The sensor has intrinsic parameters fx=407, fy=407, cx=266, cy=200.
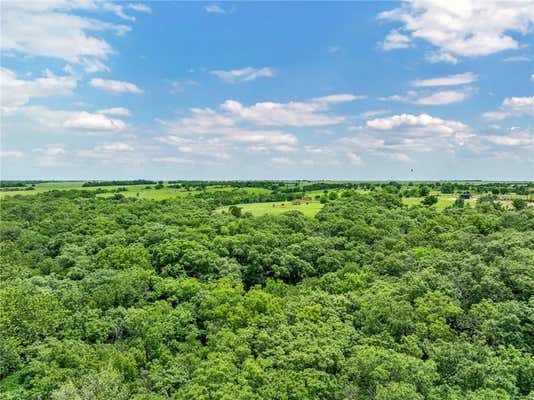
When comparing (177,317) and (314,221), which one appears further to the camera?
(314,221)

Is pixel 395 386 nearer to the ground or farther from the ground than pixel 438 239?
nearer to the ground

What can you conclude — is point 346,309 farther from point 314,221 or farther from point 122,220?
point 122,220

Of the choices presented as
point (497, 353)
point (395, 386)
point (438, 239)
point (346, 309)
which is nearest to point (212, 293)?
point (346, 309)

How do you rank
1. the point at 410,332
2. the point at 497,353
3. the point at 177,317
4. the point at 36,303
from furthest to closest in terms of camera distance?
the point at 177,317 < the point at 36,303 < the point at 410,332 < the point at 497,353

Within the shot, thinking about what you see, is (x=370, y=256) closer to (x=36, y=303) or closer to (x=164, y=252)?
(x=164, y=252)

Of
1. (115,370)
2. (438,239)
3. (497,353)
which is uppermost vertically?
(438,239)

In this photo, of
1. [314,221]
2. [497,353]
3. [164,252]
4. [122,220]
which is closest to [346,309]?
[497,353]

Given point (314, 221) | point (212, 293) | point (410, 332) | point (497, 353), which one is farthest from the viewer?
point (314, 221)
